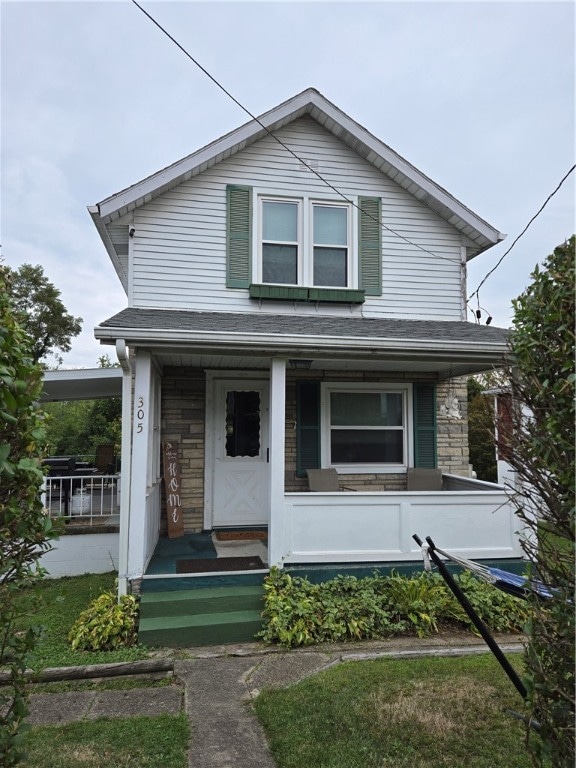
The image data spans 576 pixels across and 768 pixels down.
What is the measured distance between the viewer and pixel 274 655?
474 centimetres

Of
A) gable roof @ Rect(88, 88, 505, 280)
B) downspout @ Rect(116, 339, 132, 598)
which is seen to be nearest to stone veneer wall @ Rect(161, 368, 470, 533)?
downspout @ Rect(116, 339, 132, 598)

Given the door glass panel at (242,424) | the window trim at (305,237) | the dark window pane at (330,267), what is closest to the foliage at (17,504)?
the door glass panel at (242,424)

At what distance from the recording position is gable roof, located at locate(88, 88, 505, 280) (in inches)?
282

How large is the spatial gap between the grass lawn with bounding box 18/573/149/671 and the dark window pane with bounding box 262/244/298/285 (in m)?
4.84

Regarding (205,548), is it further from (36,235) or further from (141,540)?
(36,235)

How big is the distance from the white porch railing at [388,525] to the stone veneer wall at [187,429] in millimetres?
2114

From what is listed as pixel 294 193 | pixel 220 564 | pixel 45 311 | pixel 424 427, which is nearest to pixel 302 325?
pixel 294 193

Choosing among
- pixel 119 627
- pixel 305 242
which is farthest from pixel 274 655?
pixel 305 242

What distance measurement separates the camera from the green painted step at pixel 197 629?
4.91m

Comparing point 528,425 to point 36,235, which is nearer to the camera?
point 528,425

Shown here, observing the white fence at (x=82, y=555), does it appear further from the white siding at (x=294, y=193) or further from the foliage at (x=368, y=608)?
the white siding at (x=294, y=193)

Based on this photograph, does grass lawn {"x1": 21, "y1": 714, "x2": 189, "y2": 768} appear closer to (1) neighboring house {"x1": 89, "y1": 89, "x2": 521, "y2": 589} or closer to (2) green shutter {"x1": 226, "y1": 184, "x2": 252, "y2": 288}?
(1) neighboring house {"x1": 89, "y1": 89, "x2": 521, "y2": 589}

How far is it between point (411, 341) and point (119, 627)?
14.0 ft

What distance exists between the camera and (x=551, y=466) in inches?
86.9
